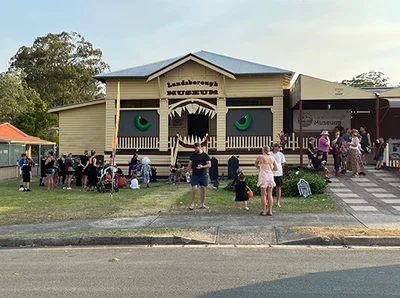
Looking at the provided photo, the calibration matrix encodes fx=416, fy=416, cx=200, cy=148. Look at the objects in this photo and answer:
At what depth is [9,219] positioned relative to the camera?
10172 mm

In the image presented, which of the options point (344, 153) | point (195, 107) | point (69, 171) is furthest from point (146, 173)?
point (344, 153)

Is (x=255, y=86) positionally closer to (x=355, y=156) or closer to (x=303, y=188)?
(x=355, y=156)

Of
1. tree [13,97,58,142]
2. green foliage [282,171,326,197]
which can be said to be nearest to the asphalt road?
green foliage [282,171,326,197]

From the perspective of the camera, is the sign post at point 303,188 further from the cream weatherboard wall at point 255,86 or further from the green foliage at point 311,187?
the cream weatherboard wall at point 255,86

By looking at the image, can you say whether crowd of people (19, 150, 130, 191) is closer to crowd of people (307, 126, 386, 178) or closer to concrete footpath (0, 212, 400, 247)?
concrete footpath (0, 212, 400, 247)

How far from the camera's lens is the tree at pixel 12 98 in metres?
40.1

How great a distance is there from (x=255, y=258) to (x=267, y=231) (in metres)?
1.79

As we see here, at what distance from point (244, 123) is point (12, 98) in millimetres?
28374

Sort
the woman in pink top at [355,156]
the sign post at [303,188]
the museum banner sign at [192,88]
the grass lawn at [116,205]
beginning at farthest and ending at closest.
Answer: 1. the museum banner sign at [192,88]
2. the woman in pink top at [355,156]
3. the sign post at [303,188]
4. the grass lawn at [116,205]

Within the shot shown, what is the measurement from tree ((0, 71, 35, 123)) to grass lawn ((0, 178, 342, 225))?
92.0 feet

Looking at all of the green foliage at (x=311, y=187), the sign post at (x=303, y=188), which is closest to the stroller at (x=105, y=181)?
the green foliage at (x=311, y=187)

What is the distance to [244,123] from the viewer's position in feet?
68.4

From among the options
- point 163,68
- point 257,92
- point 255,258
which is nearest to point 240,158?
point 257,92

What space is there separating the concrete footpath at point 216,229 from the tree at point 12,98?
34524 millimetres
